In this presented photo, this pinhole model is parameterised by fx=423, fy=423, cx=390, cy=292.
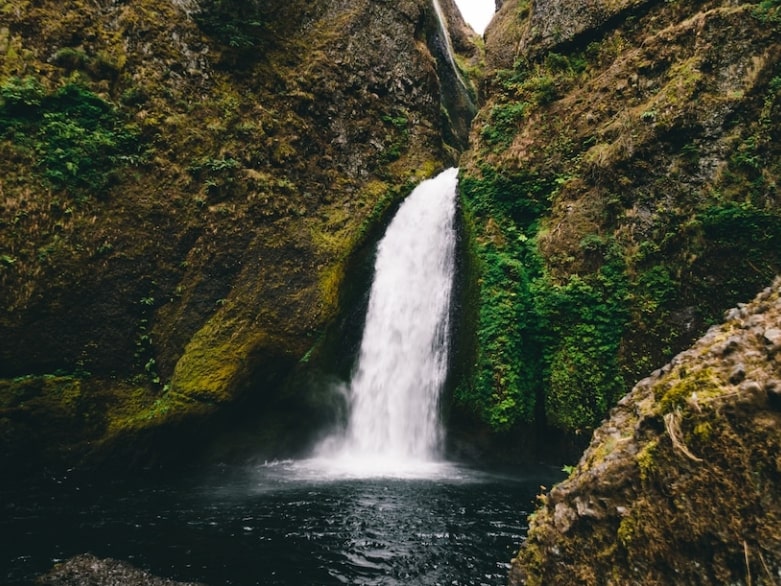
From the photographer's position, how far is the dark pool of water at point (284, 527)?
5.25 metres

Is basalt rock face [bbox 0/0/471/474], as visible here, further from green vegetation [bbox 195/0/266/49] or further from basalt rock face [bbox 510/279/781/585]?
basalt rock face [bbox 510/279/781/585]

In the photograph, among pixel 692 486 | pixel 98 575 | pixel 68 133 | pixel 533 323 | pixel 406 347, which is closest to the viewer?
pixel 692 486

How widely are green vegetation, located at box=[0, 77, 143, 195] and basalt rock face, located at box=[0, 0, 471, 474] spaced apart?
0.03m

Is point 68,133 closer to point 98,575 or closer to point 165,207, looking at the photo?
point 165,207

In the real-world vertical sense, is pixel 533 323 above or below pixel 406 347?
above

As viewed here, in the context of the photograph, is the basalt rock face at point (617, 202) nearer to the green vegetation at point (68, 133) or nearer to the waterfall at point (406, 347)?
the waterfall at point (406, 347)

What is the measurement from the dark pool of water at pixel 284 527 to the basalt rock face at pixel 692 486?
2.29m

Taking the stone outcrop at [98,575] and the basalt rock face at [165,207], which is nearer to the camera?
the stone outcrop at [98,575]

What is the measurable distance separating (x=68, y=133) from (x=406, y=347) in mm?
9604

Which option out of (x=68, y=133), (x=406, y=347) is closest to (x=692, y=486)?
(x=406, y=347)

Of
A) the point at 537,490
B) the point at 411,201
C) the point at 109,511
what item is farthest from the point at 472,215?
the point at 109,511

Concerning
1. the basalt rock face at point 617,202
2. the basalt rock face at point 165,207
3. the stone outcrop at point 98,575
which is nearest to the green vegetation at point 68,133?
the basalt rock face at point 165,207

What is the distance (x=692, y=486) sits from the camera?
277 centimetres

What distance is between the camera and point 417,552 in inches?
225
